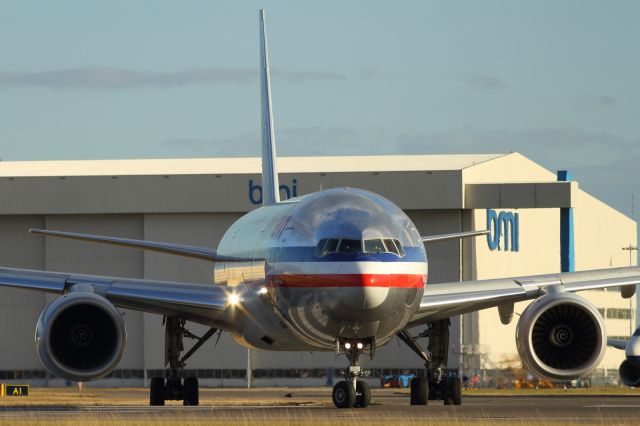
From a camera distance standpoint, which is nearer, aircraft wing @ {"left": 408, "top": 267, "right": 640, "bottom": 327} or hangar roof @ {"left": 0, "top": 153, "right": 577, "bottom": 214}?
aircraft wing @ {"left": 408, "top": 267, "right": 640, "bottom": 327}

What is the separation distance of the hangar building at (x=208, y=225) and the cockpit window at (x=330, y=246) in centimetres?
4312

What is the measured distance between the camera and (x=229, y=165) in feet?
245

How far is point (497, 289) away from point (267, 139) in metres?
11.0

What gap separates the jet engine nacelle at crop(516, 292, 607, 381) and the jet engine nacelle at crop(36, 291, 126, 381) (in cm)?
800

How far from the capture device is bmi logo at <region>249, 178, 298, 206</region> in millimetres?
68688

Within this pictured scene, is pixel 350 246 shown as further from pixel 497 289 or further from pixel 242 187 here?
pixel 242 187

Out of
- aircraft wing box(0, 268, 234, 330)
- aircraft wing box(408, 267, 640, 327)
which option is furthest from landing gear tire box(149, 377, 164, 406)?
aircraft wing box(408, 267, 640, 327)

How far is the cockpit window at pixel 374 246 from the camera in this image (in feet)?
82.2

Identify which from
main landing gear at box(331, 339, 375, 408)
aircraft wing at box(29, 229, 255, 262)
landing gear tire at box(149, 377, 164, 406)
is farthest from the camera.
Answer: aircraft wing at box(29, 229, 255, 262)

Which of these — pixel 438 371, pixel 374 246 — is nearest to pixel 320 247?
pixel 374 246

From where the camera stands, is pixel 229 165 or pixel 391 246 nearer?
pixel 391 246

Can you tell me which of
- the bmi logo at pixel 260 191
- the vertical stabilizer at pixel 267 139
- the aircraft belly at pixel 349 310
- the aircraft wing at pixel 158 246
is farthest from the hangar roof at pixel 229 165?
the aircraft belly at pixel 349 310

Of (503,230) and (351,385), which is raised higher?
(503,230)

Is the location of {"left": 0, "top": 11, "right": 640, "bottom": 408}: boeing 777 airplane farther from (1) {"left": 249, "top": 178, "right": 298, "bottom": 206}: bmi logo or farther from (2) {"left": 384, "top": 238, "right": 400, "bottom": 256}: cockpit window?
(1) {"left": 249, "top": 178, "right": 298, "bottom": 206}: bmi logo
